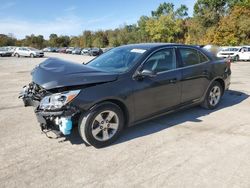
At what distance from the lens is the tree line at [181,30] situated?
3966cm

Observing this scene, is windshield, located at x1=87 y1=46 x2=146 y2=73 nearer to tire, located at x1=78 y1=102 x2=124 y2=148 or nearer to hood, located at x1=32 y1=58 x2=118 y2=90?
hood, located at x1=32 y1=58 x2=118 y2=90

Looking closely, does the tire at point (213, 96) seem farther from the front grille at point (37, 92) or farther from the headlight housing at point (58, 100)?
the front grille at point (37, 92)

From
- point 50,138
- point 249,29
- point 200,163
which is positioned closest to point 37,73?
point 50,138

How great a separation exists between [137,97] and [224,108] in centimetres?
291

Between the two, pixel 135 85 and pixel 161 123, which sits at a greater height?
pixel 135 85

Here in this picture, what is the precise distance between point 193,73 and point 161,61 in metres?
0.92

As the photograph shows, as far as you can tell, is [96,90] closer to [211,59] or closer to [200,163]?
[200,163]

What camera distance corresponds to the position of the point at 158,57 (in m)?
4.86

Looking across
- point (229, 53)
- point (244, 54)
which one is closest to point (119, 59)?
point (229, 53)

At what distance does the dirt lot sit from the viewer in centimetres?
321

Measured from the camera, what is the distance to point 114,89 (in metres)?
4.09

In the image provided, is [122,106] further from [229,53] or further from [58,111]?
[229,53]

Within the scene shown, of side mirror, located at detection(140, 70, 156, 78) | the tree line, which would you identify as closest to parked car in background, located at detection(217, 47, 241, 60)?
the tree line

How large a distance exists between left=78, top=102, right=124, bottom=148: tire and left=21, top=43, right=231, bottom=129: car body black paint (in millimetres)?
116
